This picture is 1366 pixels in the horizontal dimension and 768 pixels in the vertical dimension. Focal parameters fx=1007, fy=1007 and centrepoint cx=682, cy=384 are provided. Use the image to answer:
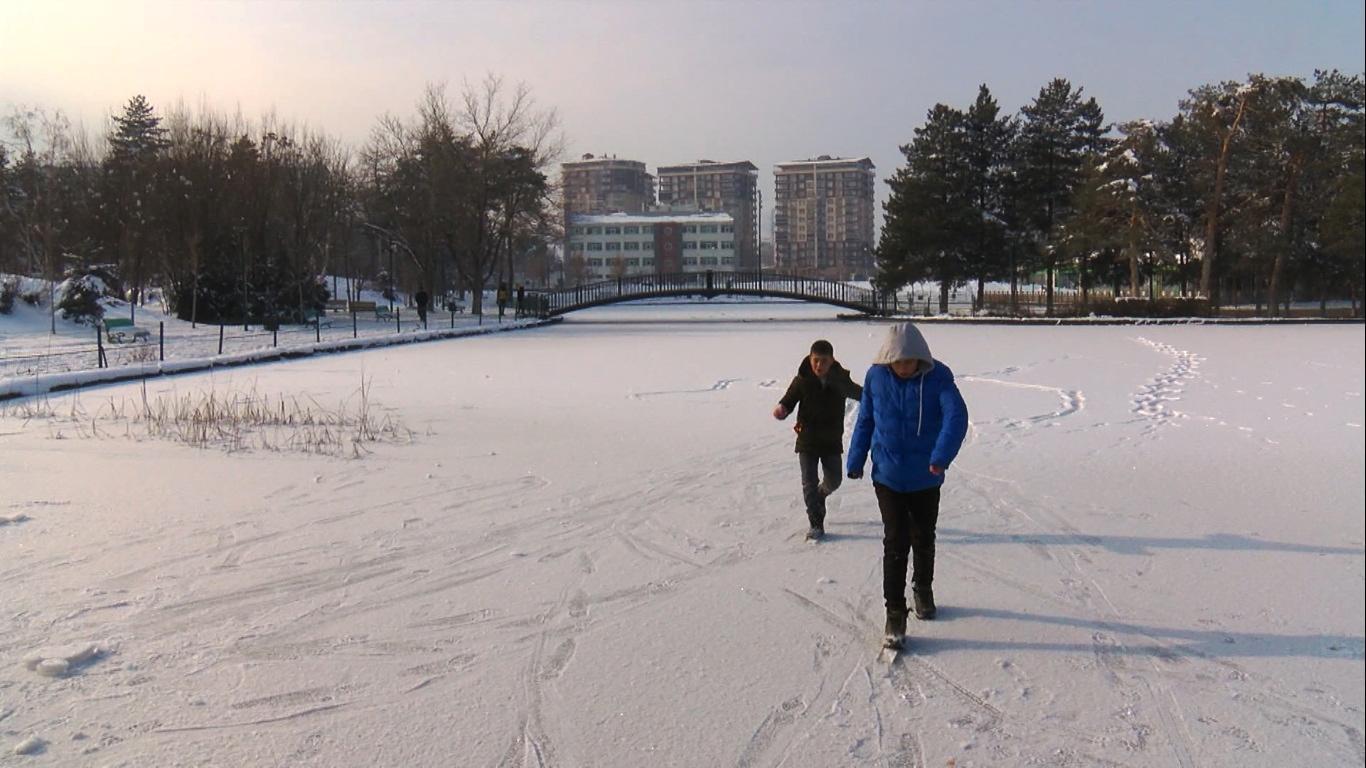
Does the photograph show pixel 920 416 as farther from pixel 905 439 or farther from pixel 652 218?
pixel 652 218

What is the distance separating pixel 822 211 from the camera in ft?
574

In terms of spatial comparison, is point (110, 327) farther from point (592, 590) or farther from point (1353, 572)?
point (1353, 572)

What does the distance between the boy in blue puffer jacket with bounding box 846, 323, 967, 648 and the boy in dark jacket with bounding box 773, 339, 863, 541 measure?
1.80m

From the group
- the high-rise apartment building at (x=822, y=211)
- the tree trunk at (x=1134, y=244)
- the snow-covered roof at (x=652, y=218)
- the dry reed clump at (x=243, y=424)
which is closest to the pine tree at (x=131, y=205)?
the dry reed clump at (x=243, y=424)

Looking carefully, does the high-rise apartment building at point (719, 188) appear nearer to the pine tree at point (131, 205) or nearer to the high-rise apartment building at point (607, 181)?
the high-rise apartment building at point (607, 181)

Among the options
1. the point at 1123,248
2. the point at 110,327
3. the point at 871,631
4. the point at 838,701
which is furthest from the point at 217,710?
the point at 1123,248

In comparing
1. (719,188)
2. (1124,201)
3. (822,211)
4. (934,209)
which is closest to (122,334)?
(934,209)

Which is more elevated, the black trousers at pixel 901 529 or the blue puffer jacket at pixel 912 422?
the blue puffer jacket at pixel 912 422

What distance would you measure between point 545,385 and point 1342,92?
15314 mm

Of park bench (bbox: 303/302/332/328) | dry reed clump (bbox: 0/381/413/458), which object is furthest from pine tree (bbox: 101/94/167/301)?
dry reed clump (bbox: 0/381/413/458)

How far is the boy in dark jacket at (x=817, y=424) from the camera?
275 inches

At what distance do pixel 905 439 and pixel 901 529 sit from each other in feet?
1.56

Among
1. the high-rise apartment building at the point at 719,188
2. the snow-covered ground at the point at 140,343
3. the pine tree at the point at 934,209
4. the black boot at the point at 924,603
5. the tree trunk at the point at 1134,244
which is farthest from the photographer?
the high-rise apartment building at the point at 719,188

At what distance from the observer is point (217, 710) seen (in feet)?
14.1
